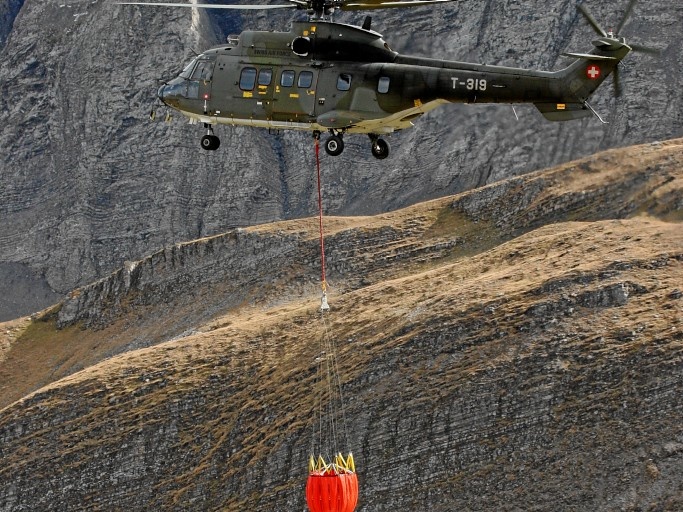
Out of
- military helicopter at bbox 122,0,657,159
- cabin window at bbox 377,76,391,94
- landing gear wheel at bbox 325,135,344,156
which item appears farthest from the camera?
landing gear wheel at bbox 325,135,344,156

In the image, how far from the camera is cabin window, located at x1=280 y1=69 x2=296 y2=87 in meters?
54.8

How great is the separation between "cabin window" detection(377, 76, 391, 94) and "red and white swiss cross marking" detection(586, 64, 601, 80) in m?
6.30

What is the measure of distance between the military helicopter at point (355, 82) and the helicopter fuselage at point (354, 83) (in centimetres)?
3

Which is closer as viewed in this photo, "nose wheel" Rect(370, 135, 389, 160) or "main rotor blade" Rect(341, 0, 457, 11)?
"main rotor blade" Rect(341, 0, 457, 11)

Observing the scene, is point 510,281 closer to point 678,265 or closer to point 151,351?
point 678,265

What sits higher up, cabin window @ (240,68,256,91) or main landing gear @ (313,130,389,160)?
cabin window @ (240,68,256,91)

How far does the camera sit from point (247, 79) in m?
55.8

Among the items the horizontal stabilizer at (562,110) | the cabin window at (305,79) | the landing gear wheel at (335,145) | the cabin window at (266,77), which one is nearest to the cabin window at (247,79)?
the cabin window at (266,77)

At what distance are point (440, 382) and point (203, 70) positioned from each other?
47009 millimetres

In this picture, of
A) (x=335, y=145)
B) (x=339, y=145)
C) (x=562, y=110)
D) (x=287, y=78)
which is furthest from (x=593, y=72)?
(x=287, y=78)

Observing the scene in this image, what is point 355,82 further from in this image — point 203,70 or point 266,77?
point 203,70

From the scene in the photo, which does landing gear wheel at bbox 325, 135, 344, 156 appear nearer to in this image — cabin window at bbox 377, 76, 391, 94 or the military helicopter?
the military helicopter

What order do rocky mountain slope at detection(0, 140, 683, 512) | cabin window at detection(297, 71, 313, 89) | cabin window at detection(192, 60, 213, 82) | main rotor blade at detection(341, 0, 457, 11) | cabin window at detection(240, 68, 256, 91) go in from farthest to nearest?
rocky mountain slope at detection(0, 140, 683, 512)
cabin window at detection(192, 60, 213, 82)
cabin window at detection(240, 68, 256, 91)
cabin window at detection(297, 71, 313, 89)
main rotor blade at detection(341, 0, 457, 11)

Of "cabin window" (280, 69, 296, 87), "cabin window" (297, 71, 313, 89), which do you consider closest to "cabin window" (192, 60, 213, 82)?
"cabin window" (280, 69, 296, 87)
